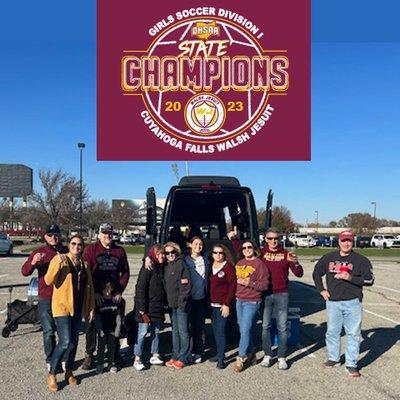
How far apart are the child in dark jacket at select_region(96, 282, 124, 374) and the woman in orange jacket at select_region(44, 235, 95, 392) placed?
1.44 feet

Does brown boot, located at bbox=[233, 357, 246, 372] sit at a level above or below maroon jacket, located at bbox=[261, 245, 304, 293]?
below

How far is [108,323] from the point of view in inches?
242

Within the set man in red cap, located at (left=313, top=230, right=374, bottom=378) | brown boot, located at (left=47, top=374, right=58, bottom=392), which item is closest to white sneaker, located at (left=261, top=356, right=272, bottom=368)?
man in red cap, located at (left=313, top=230, right=374, bottom=378)

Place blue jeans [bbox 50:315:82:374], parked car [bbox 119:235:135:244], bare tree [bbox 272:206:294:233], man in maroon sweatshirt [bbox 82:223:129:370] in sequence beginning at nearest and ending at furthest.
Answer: blue jeans [bbox 50:315:82:374] < man in maroon sweatshirt [bbox 82:223:129:370] < bare tree [bbox 272:206:294:233] < parked car [bbox 119:235:135:244]

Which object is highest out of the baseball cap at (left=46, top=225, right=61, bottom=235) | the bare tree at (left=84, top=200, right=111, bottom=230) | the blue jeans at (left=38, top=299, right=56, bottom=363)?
the baseball cap at (left=46, top=225, right=61, bottom=235)

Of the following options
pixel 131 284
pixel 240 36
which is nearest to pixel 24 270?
pixel 240 36

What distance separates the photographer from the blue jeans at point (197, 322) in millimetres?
6422

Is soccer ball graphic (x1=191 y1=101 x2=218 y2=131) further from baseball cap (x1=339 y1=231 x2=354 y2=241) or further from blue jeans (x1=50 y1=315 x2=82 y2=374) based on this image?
blue jeans (x1=50 y1=315 x2=82 y2=374)

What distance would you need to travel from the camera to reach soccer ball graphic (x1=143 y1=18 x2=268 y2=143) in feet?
35.4

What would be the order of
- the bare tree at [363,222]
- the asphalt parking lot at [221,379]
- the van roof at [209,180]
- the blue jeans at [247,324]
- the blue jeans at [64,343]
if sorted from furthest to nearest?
1. the bare tree at [363,222]
2. the van roof at [209,180]
3. the blue jeans at [247,324]
4. the blue jeans at [64,343]
5. the asphalt parking lot at [221,379]

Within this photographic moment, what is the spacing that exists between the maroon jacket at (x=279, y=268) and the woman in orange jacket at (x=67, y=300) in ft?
7.73

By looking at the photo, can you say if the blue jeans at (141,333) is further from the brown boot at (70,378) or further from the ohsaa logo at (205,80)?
the ohsaa logo at (205,80)

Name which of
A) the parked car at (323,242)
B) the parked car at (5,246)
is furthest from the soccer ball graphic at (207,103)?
the parked car at (323,242)

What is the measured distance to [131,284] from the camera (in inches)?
616
